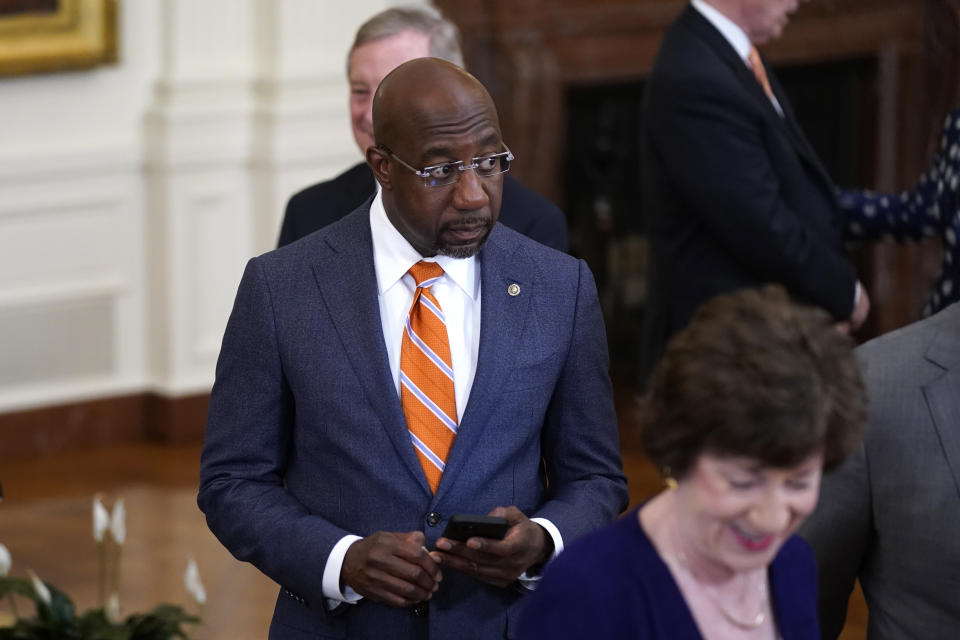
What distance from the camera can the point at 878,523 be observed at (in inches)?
92.7

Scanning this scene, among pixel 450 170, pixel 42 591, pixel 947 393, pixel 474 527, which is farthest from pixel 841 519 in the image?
pixel 42 591

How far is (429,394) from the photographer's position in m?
2.45

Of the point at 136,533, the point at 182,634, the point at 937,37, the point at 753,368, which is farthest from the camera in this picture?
the point at 937,37

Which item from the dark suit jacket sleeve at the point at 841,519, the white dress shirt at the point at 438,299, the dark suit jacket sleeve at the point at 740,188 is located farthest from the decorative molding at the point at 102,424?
the dark suit jacket sleeve at the point at 841,519

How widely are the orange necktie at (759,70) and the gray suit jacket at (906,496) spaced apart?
5.94 feet

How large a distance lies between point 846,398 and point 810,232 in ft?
7.44

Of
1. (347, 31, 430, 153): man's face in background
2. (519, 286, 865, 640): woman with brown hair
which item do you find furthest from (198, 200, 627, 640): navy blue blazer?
(347, 31, 430, 153): man's face in background

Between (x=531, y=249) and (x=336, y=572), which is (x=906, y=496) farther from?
(x=336, y=572)

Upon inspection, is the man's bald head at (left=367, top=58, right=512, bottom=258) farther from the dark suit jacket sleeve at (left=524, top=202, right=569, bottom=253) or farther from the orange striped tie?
the dark suit jacket sleeve at (left=524, top=202, right=569, bottom=253)

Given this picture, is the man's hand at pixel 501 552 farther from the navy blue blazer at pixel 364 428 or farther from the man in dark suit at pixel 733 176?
the man in dark suit at pixel 733 176

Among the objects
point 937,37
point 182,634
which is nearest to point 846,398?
point 182,634

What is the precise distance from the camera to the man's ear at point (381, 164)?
2.44 m

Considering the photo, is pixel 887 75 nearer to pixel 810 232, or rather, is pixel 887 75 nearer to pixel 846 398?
pixel 810 232

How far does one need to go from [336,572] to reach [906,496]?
33.9 inches
